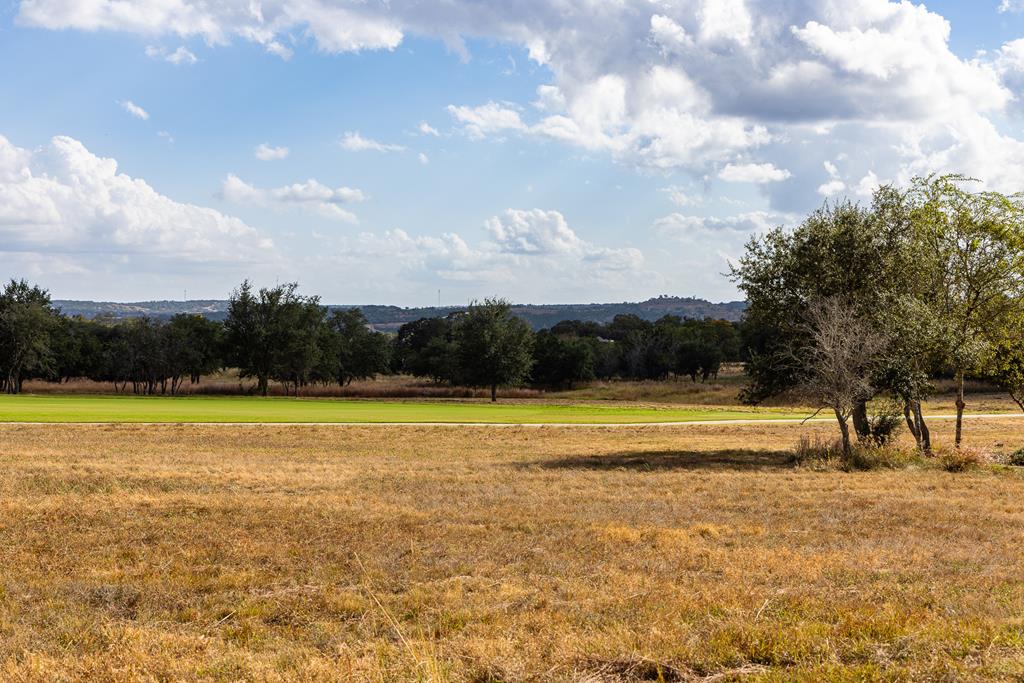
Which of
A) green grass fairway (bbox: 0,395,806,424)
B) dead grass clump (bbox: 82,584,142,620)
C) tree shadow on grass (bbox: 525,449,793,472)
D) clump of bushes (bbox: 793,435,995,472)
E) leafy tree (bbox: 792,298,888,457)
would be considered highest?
leafy tree (bbox: 792,298,888,457)

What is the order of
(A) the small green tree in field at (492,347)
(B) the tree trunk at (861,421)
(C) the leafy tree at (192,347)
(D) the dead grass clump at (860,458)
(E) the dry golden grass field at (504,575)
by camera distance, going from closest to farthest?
(E) the dry golden grass field at (504,575)
(D) the dead grass clump at (860,458)
(B) the tree trunk at (861,421)
(A) the small green tree in field at (492,347)
(C) the leafy tree at (192,347)

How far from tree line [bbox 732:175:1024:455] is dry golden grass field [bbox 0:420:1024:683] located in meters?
4.99

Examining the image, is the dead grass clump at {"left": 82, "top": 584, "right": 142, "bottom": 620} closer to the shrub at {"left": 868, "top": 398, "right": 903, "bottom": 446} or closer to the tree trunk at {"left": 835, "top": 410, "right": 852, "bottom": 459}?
the tree trunk at {"left": 835, "top": 410, "right": 852, "bottom": 459}

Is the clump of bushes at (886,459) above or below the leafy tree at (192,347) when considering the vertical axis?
below

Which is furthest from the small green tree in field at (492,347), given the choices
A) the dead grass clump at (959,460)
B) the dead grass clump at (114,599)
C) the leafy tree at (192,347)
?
the dead grass clump at (114,599)

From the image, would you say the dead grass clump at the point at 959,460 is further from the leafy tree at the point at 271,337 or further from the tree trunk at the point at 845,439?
the leafy tree at the point at 271,337

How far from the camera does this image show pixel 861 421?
29.1 meters

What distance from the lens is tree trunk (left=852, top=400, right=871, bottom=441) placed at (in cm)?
2836

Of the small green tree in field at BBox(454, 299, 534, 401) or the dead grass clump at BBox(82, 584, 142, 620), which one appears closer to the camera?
the dead grass clump at BBox(82, 584, 142, 620)

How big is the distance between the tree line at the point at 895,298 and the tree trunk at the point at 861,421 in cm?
4

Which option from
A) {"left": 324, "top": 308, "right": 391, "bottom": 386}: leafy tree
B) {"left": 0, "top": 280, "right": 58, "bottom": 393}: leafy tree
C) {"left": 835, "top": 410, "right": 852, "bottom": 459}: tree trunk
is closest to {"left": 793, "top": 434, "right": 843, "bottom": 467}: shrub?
{"left": 835, "top": 410, "right": 852, "bottom": 459}: tree trunk

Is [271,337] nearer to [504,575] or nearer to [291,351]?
[291,351]

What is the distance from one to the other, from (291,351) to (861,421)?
67452 millimetres

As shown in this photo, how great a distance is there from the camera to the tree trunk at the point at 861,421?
28.4 meters
